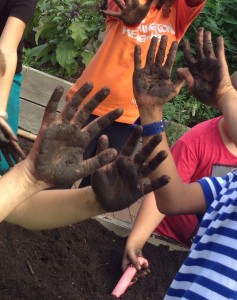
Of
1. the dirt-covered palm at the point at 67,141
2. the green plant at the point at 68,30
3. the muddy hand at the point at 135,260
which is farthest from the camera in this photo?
the green plant at the point at 68,30

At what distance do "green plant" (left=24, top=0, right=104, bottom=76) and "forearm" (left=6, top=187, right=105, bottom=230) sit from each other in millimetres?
2924

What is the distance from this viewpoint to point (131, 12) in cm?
286

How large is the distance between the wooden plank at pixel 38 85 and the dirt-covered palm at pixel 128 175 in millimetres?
3055

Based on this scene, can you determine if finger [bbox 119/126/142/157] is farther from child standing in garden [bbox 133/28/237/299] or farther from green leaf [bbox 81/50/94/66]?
green leaf [bbox 81/50/94/66]

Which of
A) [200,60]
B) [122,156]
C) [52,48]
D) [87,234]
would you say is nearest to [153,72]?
[200,60]

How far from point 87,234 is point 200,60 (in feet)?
5.15

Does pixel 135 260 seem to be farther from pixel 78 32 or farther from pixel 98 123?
pixel 78 32

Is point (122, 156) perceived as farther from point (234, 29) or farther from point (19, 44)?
point (234, 29)

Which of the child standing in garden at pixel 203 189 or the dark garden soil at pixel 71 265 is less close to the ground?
the child standing in garden at pixel 203 189

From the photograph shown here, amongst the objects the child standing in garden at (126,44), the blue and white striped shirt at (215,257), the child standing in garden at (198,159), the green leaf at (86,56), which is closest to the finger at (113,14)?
the child standing in garden at (126,44)

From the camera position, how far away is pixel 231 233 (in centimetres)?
173

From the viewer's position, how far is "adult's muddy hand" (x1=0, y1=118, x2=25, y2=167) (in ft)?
7.91

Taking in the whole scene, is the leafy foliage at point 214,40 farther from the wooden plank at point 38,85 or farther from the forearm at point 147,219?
the forearm at point 147,219

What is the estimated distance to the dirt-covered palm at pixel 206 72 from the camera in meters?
1.85
